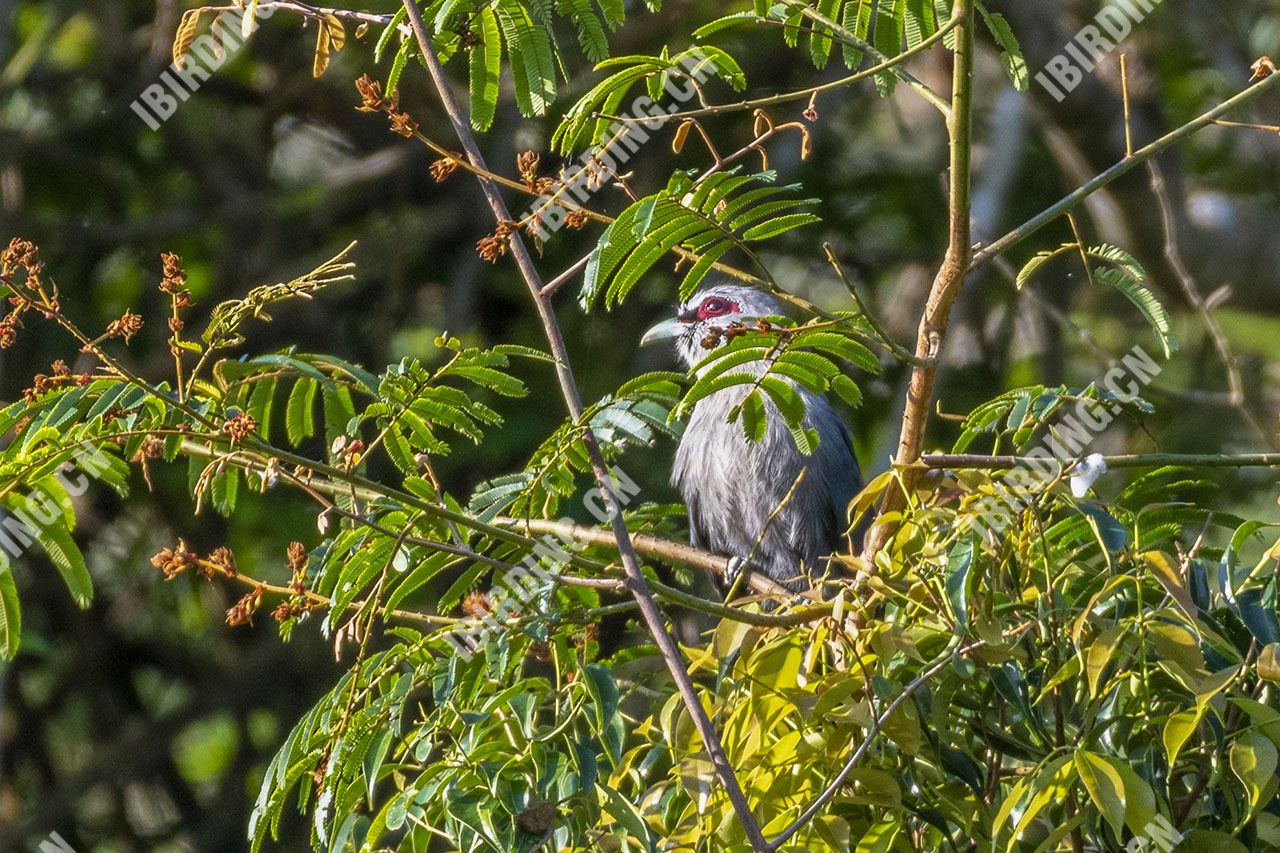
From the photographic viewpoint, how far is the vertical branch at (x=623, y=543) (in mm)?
2201

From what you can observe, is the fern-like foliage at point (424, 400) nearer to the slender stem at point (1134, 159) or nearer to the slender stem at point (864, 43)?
the slender stem at point (864, 43)

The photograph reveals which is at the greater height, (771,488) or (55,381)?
(55,381)

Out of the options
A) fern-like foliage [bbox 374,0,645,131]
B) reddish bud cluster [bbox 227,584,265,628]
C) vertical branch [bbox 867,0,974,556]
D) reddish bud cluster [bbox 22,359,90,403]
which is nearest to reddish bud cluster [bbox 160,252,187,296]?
reddish bud cluster [bbox 22,359,90,403]

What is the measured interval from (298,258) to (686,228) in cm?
518

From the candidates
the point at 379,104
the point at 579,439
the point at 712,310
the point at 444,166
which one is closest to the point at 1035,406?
the point at 579,439

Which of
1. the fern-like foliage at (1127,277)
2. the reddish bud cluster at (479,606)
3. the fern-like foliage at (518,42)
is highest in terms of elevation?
the fern-like foliage at (518,42)

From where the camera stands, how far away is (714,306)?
6.30 meters

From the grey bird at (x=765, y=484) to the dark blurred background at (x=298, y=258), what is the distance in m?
0.89

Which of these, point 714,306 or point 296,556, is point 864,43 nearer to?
point 296,556

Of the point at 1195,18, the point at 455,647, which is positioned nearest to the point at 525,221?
the point at 455,647

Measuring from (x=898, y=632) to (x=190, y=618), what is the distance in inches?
245

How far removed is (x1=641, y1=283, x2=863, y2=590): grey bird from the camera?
5.67 m

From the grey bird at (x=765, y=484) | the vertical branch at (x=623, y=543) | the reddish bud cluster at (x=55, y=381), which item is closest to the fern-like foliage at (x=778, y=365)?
the vertical branch at (x=623, y=543)

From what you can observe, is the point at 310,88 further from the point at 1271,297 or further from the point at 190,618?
the point at 1271,297
